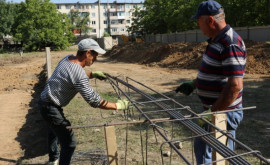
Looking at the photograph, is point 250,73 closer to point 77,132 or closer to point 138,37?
point 77,132

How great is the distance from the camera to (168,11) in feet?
109

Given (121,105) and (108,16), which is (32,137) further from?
(108,16)

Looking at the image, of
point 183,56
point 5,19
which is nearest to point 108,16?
point 5,19

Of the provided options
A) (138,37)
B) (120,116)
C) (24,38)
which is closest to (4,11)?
(24,38)

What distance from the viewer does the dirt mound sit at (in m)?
14.6

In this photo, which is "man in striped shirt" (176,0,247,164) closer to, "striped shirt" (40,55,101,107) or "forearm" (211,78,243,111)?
"forearm" (211,78,243,111)

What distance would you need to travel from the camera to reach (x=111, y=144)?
2.53 metres

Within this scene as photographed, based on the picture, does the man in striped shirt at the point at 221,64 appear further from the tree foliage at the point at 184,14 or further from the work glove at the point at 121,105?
the tree foliage at the point at 184,14

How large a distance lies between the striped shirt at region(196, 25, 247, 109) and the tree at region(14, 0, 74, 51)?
4538 centimetres

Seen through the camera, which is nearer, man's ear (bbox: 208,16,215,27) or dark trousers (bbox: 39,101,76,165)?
man's ear (bbox: 208,16,215,27)

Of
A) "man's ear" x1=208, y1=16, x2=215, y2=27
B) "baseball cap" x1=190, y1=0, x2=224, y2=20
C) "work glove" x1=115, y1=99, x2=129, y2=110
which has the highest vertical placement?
"baseball cap" x1=190, y1=0, x2=224, y2=20

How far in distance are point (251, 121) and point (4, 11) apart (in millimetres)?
54174

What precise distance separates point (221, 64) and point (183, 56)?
1752 cm

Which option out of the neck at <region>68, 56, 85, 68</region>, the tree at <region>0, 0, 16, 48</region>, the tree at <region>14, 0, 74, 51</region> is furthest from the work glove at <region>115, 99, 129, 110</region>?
the tree at <region>0, 0, 16, 48</region>
